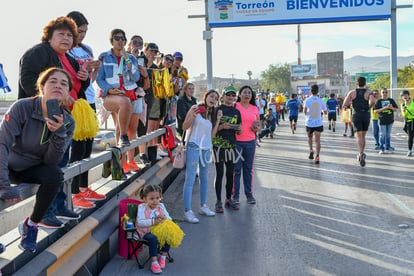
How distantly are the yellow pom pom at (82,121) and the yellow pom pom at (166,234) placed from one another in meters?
1.25

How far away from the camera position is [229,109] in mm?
7754

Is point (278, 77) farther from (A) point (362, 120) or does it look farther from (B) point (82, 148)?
(B) point (82, 148)

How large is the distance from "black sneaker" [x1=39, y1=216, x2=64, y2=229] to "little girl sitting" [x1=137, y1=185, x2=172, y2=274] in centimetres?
109

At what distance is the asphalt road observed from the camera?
5238 mm

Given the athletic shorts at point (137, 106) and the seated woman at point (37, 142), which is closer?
the seated woman at point (37, 142)

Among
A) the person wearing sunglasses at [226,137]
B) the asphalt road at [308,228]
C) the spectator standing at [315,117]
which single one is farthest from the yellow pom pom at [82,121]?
the spectator standing at [315,117]

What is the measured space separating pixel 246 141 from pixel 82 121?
3578mm

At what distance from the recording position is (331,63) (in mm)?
106875

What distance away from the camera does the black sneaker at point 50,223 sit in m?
4.45

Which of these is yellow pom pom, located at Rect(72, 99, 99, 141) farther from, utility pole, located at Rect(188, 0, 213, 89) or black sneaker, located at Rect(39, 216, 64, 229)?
utility pole, located at Rect(188, 0, 213, 89)

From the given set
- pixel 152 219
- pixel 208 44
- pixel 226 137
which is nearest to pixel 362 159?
pixel 226 137

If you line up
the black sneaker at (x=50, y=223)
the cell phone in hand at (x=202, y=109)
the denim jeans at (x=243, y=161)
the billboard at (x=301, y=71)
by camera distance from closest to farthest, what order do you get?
the black sneaker at (x=50, y=223) < the cell phone in hand at (x=202, y=109) < the denim jeans at (x=243, y=161) < the billboard at (x=301, y=71)

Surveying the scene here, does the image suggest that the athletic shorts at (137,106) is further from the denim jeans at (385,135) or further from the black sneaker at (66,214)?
the denim jeans at (385,135)

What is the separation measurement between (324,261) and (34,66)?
3625 mm
